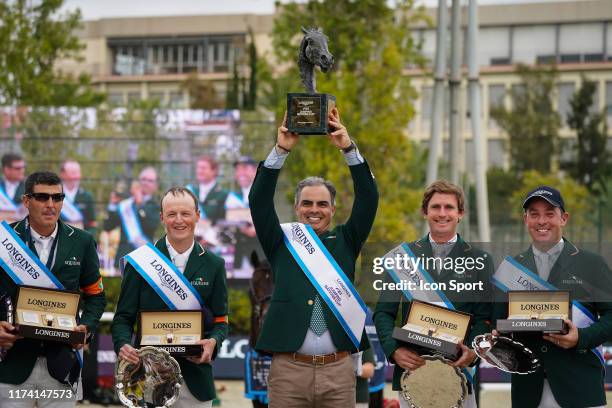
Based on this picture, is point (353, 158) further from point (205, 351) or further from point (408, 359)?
point (205, 351)

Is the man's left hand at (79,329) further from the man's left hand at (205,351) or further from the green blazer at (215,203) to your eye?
the green blazer at (215,203)

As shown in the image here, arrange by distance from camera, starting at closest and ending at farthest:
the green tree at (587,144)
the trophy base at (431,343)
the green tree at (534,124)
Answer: the trophy base at (431,343)
the green tree at (587,144)
the green tree at (534,124)

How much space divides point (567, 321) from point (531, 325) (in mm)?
228

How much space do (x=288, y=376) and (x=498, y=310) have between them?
4.37ft

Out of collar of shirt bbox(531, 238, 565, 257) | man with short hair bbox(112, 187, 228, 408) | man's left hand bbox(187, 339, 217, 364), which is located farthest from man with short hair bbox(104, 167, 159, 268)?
collar of shirt bbox(531, 238, 565, 257)

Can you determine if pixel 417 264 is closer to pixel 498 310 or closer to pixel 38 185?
pixel 498 310

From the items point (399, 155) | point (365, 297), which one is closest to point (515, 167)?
point (399, 155)

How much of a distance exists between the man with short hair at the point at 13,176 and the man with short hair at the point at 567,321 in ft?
50.7

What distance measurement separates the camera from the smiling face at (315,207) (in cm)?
722

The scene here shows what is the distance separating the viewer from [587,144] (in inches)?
1768

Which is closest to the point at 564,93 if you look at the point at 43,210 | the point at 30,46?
the point at 30,46

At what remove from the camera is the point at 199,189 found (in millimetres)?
21797

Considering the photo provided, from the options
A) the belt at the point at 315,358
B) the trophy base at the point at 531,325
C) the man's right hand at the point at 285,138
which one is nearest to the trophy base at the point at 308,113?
the man's right hand at the point at 285,138

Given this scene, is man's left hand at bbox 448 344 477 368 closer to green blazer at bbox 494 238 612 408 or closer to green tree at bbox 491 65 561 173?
green blazer at bbox 494 238 612 408
